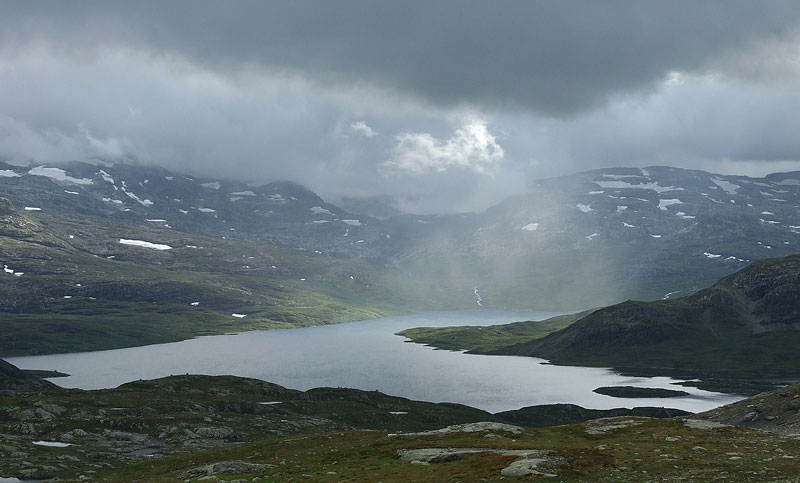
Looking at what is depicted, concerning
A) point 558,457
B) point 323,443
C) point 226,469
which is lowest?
point 323,443

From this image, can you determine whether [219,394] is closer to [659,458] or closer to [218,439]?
[218,439]

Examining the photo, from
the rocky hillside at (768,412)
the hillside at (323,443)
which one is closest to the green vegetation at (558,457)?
the hillside at (323,443)

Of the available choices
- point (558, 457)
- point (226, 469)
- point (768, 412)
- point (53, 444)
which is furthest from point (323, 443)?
point (768, 412)

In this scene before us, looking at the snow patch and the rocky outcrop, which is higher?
the rocky outcrop

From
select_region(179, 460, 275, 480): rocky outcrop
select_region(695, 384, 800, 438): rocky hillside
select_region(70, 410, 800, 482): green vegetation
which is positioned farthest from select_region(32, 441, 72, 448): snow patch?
select_region(695, 384, 800, 438): rocky hillside

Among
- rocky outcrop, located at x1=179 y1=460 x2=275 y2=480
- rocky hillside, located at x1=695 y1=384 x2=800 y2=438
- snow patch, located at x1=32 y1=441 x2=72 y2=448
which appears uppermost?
rocky hillside, located at x1=695 y1=384 x2=800 y2=438

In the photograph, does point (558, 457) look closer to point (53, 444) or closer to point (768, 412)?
point (768, 412)

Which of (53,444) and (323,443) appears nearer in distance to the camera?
(323,443)

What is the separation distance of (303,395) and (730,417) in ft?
356

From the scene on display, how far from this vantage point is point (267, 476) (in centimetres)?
5909

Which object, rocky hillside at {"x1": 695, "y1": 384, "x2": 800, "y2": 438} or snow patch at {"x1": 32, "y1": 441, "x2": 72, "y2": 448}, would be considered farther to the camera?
snow patch at {"x1": 32, "y1": 441, "x2": 72, "y2": 448}

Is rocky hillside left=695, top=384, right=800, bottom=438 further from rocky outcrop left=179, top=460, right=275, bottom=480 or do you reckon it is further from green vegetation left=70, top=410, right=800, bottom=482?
rocky outcrop left=179, top=460, right=275, bottom=480

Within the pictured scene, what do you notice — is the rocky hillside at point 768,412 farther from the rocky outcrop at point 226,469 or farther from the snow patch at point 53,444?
the snow patch at point 53,444

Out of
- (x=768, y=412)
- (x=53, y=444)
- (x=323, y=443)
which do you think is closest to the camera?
(x=768, y=412)
